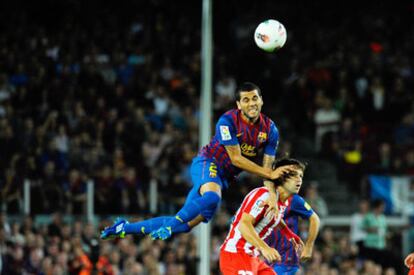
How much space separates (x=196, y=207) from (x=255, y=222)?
57.9 inches

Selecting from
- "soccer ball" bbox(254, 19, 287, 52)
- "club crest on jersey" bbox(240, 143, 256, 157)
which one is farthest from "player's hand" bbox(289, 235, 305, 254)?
"soccer ball" bbox(254, 19, 287, 52)

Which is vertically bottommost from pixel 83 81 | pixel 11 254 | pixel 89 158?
pixel 11 254

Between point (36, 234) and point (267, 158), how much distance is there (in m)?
6.12

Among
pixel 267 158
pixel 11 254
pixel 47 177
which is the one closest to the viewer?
pixel 267 158

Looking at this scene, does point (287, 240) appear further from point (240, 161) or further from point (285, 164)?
→ point (285, 164)

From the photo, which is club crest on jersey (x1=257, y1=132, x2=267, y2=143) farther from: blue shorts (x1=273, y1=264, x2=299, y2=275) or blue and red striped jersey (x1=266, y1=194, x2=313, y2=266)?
blue shorts (x1=273, y1=264, x2=299, y2=275)

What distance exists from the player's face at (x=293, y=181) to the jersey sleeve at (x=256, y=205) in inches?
12.7

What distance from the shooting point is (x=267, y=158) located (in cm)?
1141

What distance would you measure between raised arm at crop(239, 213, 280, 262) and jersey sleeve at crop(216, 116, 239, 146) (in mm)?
1377

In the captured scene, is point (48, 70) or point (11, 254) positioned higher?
point (48, 70)

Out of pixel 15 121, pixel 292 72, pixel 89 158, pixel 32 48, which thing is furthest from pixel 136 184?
pixel 292 72

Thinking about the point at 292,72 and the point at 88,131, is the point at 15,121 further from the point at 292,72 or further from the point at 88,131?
the point at 292,72

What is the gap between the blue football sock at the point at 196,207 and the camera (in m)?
11.4

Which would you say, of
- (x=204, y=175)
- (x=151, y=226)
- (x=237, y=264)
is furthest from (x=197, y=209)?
(x=237, y=264)
